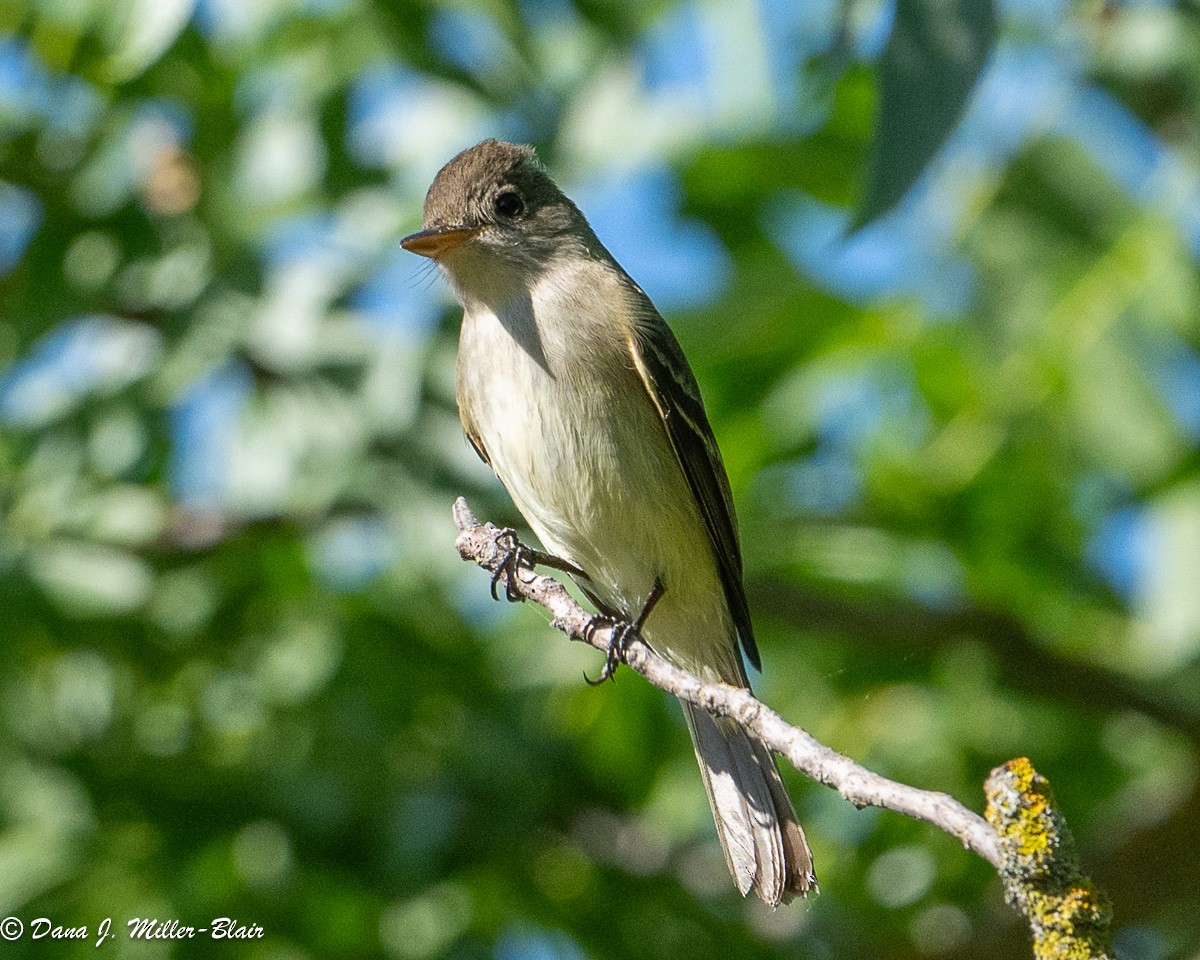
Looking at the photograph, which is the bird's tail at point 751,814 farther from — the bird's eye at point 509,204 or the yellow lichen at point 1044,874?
the yellow lichen at point 1044,874

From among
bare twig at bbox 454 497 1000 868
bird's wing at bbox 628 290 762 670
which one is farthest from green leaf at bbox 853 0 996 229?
bird's wing at bbox 628 290 762 670

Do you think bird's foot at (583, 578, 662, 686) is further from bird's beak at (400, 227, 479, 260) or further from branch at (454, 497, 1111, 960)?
branch at (454, 497, 1111, 960)

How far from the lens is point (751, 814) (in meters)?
4.11

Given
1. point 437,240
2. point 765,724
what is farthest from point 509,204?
point 765,724

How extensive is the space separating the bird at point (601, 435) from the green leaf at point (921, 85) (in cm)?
157

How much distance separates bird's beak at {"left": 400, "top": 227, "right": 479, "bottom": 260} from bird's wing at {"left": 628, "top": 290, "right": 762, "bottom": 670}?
23.1 inches

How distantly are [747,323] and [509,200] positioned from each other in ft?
3.71

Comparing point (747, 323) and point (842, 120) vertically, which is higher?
point (842, 120)

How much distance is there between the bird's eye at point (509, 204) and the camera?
4.82 meters

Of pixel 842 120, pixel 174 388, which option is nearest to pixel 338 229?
pixel 174 388

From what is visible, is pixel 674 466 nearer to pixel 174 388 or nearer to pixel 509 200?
pixel 509 200

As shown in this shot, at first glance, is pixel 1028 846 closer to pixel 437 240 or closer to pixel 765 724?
pixel 765 724

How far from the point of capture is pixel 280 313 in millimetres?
5406

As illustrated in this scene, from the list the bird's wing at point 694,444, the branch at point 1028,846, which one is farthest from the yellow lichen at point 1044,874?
the bird's wing at point 694,444
